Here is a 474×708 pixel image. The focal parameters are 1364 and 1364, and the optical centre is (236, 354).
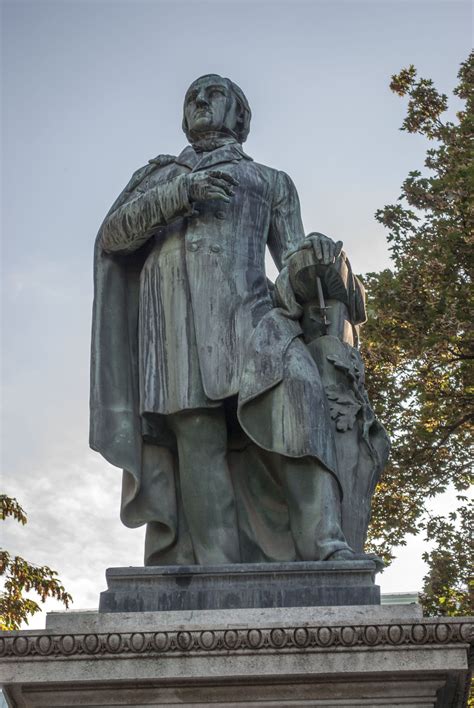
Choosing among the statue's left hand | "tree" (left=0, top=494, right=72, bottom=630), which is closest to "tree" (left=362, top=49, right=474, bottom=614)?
"tree" (left=0, top=494, right=72, bottom=630)

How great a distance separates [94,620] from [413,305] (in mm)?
11316

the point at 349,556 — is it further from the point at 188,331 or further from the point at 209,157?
A: the point at 209,157

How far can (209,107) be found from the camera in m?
9.02

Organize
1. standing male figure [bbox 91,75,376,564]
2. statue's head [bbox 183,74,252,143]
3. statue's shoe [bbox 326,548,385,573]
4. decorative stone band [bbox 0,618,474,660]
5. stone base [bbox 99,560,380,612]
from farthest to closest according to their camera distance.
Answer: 1. statue's head [bbox 183,74,252,143]
2. standing male figure [bbox 91,75,376,564]
3. statue's shoe [bbox 326,548,385,573]
4. stone base [bbox 99,560,380,612]
5. decorative stone band [bbox 0,618,474,660]

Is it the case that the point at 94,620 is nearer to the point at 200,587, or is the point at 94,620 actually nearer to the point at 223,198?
the point at 200,587

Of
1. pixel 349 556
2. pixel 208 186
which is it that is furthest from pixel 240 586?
pixel 208 186

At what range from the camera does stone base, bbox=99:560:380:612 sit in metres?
7.12

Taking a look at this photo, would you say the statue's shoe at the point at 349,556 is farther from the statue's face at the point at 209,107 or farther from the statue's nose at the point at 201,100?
the statue's nose at the point at 201,100

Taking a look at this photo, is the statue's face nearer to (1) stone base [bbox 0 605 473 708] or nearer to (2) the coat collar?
(2) the coat collar

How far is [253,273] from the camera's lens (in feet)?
27.3

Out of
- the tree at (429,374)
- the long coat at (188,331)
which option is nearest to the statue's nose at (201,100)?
the long coat at (188,331)

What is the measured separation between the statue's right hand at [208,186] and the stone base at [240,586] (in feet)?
7.37

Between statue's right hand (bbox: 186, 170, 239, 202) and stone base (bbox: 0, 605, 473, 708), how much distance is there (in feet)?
8.66

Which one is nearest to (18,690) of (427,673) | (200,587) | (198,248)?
(200,587)
